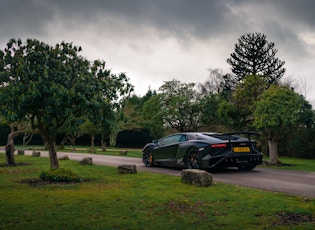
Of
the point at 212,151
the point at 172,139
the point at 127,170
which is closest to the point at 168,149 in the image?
the point at 172,139

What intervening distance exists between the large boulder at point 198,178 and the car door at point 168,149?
11.6 feet

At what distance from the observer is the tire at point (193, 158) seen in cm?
1133

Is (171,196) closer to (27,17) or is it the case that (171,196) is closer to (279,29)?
(27,17)

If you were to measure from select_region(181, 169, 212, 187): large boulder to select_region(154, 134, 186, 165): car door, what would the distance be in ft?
11.6

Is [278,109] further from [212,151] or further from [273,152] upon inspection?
[212,151]

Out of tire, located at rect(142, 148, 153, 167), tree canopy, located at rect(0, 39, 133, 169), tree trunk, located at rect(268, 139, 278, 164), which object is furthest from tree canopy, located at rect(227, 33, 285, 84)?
tree canopy, located at rect(0, 39, 133, 169)

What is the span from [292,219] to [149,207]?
91.5 inches

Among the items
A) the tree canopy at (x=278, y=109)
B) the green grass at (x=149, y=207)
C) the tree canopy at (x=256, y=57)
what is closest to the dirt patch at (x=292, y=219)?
the green grass at (x=149, y=207)

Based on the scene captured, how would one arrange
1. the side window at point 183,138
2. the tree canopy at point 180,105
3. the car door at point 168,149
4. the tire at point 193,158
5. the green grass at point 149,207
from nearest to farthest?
the green grass at point 149,207
the tire at point 193,158
the side window at point 183,138
the car door at point 168,149
the tree canopy at point 180,105

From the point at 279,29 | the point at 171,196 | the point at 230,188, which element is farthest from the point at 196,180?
the point at 279,29

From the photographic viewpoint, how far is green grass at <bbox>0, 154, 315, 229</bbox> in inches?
194

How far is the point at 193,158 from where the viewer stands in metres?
11.6

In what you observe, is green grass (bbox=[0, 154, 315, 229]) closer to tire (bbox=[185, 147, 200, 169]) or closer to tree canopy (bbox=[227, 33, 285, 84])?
tire (bbox=[185, 147, 200, 169])

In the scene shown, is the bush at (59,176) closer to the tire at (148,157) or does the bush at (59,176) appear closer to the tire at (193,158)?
the tire at (193,158)
